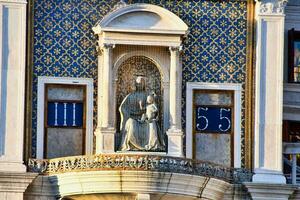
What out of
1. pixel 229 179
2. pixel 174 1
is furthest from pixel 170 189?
pixel 174 1

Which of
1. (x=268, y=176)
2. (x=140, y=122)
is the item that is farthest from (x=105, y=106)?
(x=268, y=176)

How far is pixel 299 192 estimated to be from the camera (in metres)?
43.8

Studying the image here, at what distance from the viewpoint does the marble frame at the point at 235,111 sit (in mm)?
43750

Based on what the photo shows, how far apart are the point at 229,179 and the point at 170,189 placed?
171 centimetres

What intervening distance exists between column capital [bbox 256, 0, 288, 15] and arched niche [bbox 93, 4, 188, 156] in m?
1.91

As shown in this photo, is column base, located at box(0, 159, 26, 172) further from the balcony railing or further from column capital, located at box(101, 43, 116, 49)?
column capital, located at box(101, 43, 116, 49)

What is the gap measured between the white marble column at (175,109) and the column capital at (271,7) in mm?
2196

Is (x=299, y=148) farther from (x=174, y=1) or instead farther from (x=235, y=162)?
(x=174, y=1)

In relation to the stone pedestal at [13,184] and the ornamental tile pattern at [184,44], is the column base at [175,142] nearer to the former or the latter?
the ornamental tile pattern at [184,44]

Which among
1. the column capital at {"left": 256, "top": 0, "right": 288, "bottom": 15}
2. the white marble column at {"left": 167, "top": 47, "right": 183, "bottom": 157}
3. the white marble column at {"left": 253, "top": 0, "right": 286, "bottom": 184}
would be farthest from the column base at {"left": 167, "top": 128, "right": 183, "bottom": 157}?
the column capital at {"left": 256, "top": 0, "right": 288, "bottom": 15}

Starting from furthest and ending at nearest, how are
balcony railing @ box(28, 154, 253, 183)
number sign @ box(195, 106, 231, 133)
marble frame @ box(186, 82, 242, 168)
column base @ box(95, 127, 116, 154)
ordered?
number sign @ box(195, 106, 231, 133) < marble frame @ box(186, 82, 242, 168) < column base @ box(95, 127, 116, 154) < balcony railing @ box(28, 154, 253, 183)

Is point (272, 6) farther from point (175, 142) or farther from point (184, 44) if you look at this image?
point (175, 142)

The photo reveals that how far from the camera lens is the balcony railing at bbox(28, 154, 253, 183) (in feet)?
139

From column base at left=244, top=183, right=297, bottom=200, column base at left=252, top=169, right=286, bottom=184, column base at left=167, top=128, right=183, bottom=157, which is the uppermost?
column base at left=167, top=128, right=183, bottom=157
